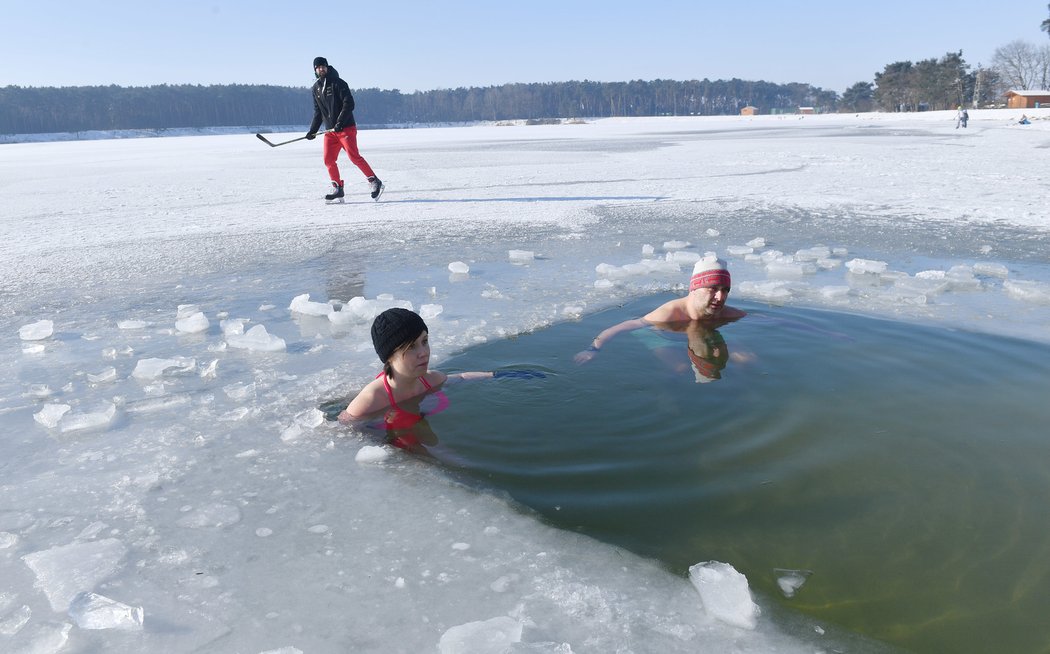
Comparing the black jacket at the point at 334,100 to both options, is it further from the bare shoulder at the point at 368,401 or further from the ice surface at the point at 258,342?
the bare shoulder at the point at 368,401

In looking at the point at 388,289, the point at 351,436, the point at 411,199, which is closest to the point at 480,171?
the point at 411,199

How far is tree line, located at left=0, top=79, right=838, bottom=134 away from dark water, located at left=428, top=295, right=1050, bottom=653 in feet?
370

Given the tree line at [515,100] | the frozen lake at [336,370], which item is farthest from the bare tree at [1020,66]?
the frozen lake at [336,370]

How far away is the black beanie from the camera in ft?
→ 9.79

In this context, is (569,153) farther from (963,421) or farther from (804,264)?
(963,421)

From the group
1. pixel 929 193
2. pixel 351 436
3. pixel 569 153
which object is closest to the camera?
pixel 351 436

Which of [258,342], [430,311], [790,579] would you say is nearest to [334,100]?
[430,311]

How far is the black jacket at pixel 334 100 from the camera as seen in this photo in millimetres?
8734

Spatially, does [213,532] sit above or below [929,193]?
below

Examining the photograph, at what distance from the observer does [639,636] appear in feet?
5.41

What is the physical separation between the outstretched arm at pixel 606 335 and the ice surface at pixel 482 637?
2.10m

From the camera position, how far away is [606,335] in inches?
154

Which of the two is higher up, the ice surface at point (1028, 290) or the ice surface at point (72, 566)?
the ice surface at point (1028, 290)

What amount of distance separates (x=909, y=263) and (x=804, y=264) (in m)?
0.82
